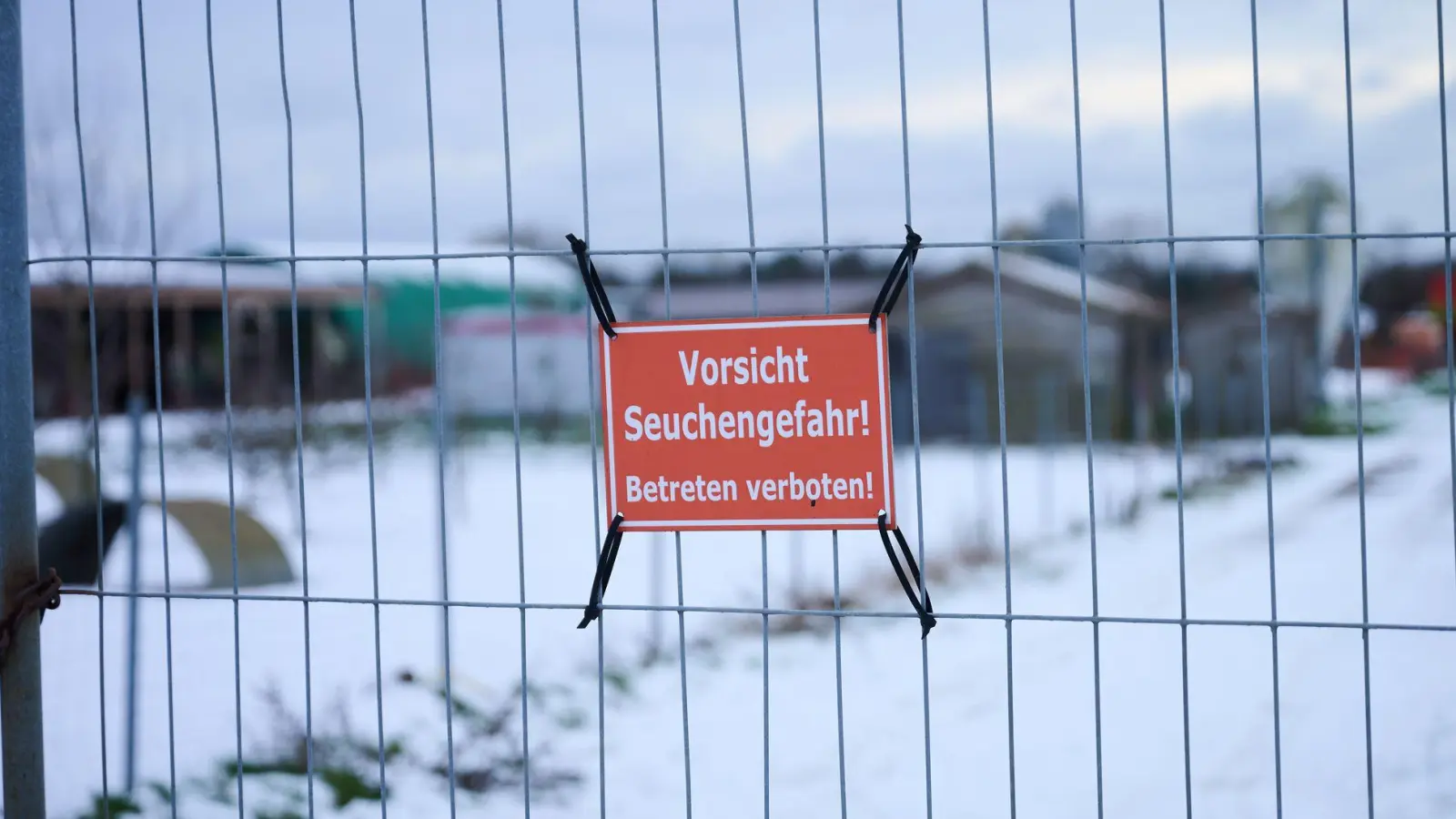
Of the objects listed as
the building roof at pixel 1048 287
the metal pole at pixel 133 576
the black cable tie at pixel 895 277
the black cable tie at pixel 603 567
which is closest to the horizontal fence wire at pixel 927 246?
the black cable tie at pixel 895 277

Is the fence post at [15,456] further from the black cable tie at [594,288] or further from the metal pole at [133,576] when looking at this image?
the metal pole at [133,576]

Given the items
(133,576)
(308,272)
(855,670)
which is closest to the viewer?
(133,576)

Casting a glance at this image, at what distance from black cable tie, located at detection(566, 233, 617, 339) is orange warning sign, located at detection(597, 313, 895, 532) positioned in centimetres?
3

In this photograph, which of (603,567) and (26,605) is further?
(26,605)

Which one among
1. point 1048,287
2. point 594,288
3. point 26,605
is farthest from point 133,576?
point 1048,287

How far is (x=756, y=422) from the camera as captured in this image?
8.34 feet

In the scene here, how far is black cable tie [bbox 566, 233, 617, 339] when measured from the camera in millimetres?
2596

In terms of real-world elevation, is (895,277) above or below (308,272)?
below

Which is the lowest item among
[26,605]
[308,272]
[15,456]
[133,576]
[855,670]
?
[855,670]

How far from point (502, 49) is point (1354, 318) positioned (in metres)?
1.62

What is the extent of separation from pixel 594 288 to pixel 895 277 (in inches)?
22.6

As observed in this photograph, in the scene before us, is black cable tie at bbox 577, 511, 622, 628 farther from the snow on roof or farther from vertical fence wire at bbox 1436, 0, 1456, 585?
the snow on roof

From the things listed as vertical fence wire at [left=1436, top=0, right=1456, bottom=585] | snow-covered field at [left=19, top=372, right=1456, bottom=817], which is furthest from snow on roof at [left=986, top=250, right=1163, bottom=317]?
vertical fence wire at [left=1436, top=0, right=1456, bottom=585]

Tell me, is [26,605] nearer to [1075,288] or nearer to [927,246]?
[927,246]
